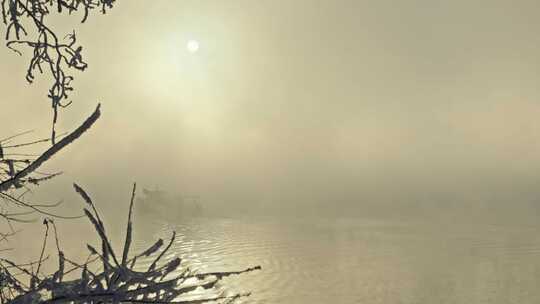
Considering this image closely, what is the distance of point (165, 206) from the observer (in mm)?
124188

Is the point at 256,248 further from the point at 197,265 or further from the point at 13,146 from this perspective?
the point at 13,146

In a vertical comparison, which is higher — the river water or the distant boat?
the distant boat

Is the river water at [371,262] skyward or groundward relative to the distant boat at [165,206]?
groundward

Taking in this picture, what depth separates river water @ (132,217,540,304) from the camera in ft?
135

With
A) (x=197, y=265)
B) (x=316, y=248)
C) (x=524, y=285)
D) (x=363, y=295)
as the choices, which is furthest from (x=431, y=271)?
(x=197, y=265)

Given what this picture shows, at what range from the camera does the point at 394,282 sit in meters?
45.4

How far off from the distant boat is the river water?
82.6ft

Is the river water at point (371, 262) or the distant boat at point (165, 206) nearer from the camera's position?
the river water at point (371, 262)

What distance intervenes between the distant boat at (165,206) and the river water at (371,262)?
82.6 feet

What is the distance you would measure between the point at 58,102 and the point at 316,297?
40.7m

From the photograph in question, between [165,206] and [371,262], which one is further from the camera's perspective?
[165,206]

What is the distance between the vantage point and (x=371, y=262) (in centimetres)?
5628

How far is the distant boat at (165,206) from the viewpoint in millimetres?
120812

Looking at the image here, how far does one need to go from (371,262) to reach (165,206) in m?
78.7
